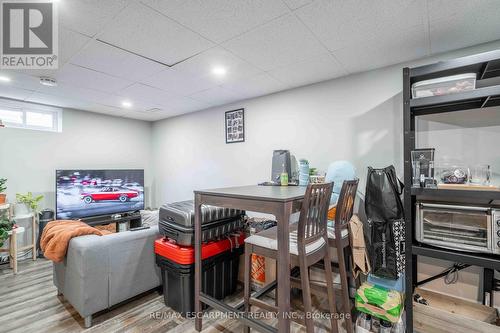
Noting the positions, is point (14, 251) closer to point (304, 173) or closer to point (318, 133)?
point (304, 173)

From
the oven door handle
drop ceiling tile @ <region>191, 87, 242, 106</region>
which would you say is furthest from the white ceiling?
the oven door handle

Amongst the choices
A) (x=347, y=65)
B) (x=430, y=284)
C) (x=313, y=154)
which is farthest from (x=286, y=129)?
(x=430, y=284)

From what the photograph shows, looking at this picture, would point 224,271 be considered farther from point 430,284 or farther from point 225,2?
point 225,2

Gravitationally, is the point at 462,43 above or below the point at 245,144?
above

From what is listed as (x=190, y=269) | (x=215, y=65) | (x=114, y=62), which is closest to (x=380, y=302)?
(x=190, y=269)

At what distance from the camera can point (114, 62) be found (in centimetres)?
235

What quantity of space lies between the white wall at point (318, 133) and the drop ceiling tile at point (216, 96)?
0.18m

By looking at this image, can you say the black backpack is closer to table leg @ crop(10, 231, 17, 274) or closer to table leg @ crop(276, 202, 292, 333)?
table leg @ crop(276, 202, 292, 333)

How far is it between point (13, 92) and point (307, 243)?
4.27 meters

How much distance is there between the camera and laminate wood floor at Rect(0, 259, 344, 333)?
2.04 metres

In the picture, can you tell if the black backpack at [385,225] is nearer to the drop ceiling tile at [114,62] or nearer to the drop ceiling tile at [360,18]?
the drop ceiling tile at [360,18]

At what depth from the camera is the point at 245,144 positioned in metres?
3.65

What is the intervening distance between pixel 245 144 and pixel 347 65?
1.74 meters

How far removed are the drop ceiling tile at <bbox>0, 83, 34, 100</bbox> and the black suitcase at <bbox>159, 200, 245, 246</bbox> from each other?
271 cm
